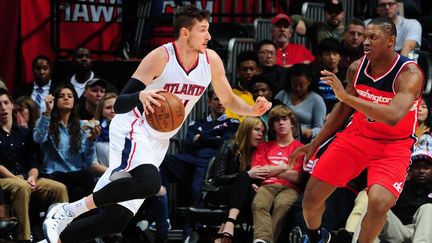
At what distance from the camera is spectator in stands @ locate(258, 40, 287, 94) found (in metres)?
11.7

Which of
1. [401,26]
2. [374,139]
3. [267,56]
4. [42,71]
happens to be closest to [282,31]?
[267,56]

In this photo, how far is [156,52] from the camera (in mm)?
7652

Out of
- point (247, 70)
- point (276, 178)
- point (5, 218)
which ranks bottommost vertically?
point (5, 218)

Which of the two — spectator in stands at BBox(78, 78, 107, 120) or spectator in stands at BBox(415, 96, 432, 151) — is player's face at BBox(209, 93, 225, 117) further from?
spectator in stands at BBox(415, 96, 432, 151)

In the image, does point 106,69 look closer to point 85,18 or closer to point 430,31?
point 85,18

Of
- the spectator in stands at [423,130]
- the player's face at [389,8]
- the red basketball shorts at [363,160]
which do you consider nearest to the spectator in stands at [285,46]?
the player's face at [389,8]

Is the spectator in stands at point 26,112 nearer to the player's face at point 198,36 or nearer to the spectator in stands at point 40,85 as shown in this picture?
the spectator in stands at point 40,85

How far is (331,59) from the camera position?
1167 cm

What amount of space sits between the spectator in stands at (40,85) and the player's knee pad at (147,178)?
4.64m

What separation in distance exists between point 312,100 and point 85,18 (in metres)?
3.90

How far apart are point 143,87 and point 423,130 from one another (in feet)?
13.3

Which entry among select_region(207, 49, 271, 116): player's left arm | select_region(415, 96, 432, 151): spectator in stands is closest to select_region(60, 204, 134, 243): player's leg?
select_region(207, 49, 271, 116): player's left arm

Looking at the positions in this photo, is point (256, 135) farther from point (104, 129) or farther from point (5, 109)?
point (5, 109)

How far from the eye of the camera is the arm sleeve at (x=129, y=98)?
721 centimetres
